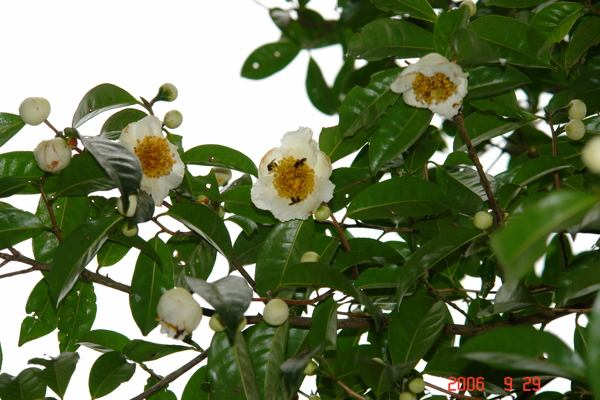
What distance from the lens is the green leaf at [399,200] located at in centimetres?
109

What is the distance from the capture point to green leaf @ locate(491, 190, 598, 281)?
493 mm

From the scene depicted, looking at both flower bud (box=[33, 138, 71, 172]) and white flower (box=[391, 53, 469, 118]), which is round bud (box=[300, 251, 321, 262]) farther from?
flower bud (box=[33, 138, 71, 172])

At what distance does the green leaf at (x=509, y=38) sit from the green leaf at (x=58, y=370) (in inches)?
40.9

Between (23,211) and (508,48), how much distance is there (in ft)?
3.25

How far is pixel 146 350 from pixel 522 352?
32.8 inches

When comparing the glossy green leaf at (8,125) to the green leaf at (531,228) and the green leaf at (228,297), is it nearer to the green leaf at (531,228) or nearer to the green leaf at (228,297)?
the green leaf at (228,297)

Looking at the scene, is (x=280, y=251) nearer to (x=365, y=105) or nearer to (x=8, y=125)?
(x=365, y=105)

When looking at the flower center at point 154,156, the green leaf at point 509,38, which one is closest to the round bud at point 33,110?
the flower center at point 154,156

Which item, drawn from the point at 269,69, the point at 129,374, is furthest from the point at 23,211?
the point at 269,69

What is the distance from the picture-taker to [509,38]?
108cm

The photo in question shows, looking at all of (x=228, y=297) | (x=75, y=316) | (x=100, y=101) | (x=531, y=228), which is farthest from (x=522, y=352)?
(x=75, y=316)

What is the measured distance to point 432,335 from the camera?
3.58 feet

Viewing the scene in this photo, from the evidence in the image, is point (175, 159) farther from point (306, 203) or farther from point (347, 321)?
point (347, 321)

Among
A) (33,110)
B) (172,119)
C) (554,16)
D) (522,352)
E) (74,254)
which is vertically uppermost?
(554,16)
